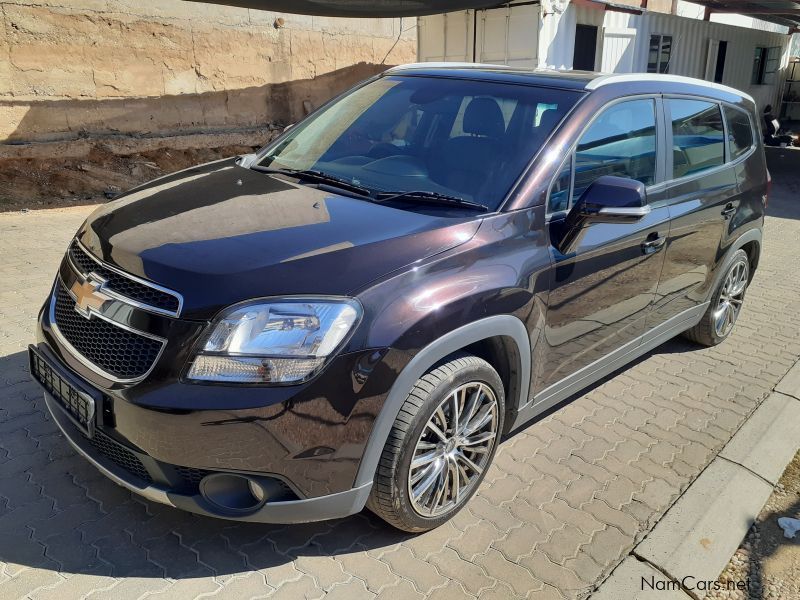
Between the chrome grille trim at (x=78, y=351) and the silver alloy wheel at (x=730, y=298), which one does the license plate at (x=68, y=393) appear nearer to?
the chrome grille trim at (x=78, y=351)

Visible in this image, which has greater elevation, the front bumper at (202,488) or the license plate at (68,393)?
the license plate at (68,393)

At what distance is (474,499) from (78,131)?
23.8 feet

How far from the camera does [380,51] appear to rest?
38.0 ft

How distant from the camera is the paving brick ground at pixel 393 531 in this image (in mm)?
2506

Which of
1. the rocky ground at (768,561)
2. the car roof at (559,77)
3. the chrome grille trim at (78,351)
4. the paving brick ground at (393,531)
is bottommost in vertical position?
the rocky ground at (768,561)

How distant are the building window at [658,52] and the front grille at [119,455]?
16.7 m

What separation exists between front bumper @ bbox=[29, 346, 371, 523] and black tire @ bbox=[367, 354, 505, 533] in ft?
0.38

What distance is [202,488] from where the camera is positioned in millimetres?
2324

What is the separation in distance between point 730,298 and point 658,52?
13.5 meters

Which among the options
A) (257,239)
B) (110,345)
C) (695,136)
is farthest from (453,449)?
(695,136)

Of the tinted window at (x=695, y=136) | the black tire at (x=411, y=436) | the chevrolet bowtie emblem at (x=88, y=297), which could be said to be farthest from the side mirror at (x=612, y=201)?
the chevrolet bowtie emblem at (x=88, y=297)

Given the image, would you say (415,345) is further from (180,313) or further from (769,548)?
(769,548)

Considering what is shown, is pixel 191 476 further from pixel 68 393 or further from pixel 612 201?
pixel 612 201

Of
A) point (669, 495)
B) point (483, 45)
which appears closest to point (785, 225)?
point (483, 45)
